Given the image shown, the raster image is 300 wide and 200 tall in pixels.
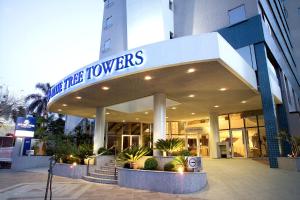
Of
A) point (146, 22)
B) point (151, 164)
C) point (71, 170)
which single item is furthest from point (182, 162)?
point (146, 22)

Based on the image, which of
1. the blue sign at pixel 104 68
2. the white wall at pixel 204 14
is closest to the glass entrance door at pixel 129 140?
the white wall at pixel 204 14

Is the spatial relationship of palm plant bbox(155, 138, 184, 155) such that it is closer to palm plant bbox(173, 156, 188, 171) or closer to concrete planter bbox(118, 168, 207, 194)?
palm plant bbox(173, 156, 188, 171)

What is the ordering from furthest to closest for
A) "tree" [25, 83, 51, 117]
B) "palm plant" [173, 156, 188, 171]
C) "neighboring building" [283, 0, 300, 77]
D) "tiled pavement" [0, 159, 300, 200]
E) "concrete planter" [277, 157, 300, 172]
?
1. "tree" [25, 83, 51, 117]
2. "neighboring building" [283, 0, 300, 77]
3. "concrete planter" [277, 157, 300, 172]
4. "palm plant" [173, 156, 188, 171]
5. "tiled pavement" [0, 159, 300, 200]

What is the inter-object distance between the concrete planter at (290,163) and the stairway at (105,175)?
909 centimetres

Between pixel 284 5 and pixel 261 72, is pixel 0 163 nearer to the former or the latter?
pixel 261 72

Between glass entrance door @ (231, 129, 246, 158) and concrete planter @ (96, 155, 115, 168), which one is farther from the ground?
glass entrance door @ (231, 129, 246, 158)

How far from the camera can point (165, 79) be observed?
1038 cm

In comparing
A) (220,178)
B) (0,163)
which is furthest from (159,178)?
(0,163)

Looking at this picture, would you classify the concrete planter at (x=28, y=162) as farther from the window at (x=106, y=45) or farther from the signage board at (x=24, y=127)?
the window at (x=106, y=45)

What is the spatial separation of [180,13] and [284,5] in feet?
62.6

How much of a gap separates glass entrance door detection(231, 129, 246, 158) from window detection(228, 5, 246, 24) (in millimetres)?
9307

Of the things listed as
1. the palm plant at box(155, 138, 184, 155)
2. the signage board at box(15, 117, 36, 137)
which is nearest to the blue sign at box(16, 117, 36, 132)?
the signage board at box(15, 117, 36, 137)

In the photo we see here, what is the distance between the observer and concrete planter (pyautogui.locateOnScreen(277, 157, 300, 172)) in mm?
11453

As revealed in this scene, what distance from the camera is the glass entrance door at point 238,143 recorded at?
18.8 m
